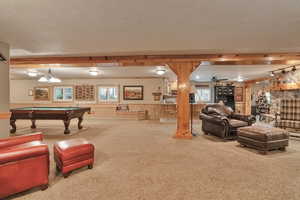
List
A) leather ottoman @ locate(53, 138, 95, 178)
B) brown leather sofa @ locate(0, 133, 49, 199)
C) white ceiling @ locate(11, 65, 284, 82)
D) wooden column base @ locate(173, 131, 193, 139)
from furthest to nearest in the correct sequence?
1. white ceiling @ locate(11, 65, 284, 82)
2. wooden column base @ locate(173, 131, 193, 139)
3. leather ottoman @ locate(53, 138, 95, 178)
4. brown leather sofa @ locate(0, 133, 49, 199)

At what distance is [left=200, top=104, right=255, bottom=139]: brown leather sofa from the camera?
14.1ft

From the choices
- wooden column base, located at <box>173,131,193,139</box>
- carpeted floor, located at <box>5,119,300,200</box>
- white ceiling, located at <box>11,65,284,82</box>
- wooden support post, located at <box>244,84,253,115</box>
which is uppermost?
white ceiling, located at <box>11,65,284,82</box>

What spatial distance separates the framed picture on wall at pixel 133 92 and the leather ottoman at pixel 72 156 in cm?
636

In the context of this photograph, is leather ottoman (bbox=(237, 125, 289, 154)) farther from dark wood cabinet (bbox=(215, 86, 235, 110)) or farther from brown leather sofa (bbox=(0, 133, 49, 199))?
dark wood cabinet (bbox=(215, 86, 235, 110))

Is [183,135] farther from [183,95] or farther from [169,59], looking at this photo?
[169,59]

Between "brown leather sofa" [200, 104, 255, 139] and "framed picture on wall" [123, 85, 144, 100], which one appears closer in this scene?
"brown leather sofa" [200, 104, 255, 139]

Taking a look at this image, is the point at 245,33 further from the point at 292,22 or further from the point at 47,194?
the point at 47,194

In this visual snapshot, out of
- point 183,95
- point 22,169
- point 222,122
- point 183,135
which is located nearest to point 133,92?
point 183,95

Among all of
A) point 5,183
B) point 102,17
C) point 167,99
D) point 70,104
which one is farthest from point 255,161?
point 70,104

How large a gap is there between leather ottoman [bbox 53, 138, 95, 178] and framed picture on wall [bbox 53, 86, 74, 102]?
24.6ft

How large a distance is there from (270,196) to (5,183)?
10.6 ft

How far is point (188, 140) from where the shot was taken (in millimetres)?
4449

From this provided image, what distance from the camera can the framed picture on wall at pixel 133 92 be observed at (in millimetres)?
8922

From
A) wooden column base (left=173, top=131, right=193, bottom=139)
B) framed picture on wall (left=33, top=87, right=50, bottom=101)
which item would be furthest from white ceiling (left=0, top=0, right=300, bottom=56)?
framed picture on wall (left=33, top=87, right=50, bottom=101)
